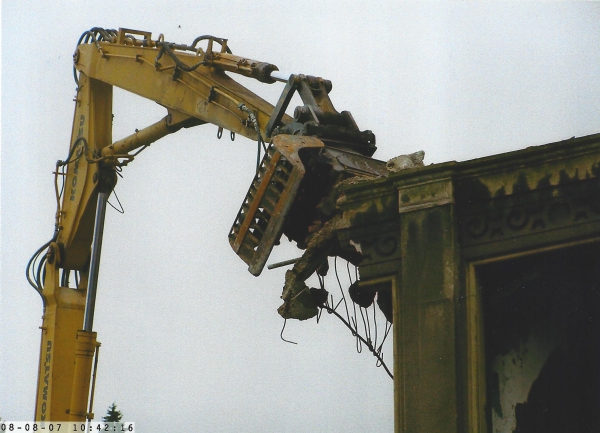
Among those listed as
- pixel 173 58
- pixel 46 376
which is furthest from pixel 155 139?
pixel 46 376

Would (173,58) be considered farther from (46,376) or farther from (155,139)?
(46,376)

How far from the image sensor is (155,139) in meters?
18.5

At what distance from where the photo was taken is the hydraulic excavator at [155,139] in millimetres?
13859

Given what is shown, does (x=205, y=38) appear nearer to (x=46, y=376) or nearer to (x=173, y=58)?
(x=173, y=58)

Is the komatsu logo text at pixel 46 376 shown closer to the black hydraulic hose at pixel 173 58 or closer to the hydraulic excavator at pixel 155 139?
the hydraulic excavator at pixel 155 139

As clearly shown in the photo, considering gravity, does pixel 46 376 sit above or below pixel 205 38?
below

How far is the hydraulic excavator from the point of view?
13859 millimetres

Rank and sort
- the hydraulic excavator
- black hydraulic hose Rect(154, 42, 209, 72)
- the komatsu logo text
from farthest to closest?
1. the komatsu logo text
2. black hydraulic hose Rect(154, 42, 209, 72)
3. the hydraulic excavator

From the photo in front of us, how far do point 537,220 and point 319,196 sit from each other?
4.32 meters

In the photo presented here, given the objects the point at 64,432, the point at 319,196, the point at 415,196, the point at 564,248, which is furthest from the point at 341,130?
the point at 64,432

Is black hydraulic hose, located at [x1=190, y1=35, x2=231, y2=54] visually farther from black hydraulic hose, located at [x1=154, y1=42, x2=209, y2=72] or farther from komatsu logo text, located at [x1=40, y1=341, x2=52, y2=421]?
komatsu logo text, located at [x1=40, y1=341, x2=52, y2=421]

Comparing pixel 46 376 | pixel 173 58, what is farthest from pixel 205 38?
pixel 46 376

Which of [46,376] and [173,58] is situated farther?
[46,376]

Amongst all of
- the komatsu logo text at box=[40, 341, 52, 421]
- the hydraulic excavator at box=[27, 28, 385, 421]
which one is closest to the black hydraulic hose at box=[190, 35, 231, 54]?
the hydraulic excavator at box=[27, 28, 385, 421]
